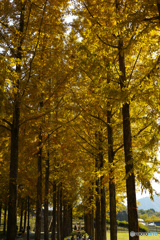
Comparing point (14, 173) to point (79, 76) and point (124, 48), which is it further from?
point (124, 48)

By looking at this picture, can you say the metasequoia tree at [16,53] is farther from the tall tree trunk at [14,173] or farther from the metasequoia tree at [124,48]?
the metasequoia tree at [124,48]

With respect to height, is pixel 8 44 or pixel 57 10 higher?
pixel 57 10

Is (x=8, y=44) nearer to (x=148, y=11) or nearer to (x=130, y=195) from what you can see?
(x=148, y=11)

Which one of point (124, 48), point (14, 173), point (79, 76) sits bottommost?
point (14, 173)

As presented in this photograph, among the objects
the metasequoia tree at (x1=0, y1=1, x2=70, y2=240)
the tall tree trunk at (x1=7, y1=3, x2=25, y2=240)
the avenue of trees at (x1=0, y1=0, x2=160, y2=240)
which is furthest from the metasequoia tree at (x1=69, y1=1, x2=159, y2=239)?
the tall tree trunk at (x1=7, y1=3, x2=25, y2=240)

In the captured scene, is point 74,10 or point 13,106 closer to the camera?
point 13,106

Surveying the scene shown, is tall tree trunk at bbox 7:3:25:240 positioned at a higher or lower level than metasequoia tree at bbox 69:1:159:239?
lower

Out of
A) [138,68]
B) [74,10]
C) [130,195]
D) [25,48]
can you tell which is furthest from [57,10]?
[130,195]

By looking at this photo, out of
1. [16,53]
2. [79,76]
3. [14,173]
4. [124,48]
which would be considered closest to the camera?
[124,48]

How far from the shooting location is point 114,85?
6.22 meters

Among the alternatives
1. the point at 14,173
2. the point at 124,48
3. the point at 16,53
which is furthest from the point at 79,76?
the point at 14,173

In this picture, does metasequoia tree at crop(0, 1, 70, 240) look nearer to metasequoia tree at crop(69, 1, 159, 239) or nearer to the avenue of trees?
the avenue of trees

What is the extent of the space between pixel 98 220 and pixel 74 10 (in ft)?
34.8

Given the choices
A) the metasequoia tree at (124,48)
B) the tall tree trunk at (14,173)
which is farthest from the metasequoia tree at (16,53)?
the metasequoia tree at (124,48)
